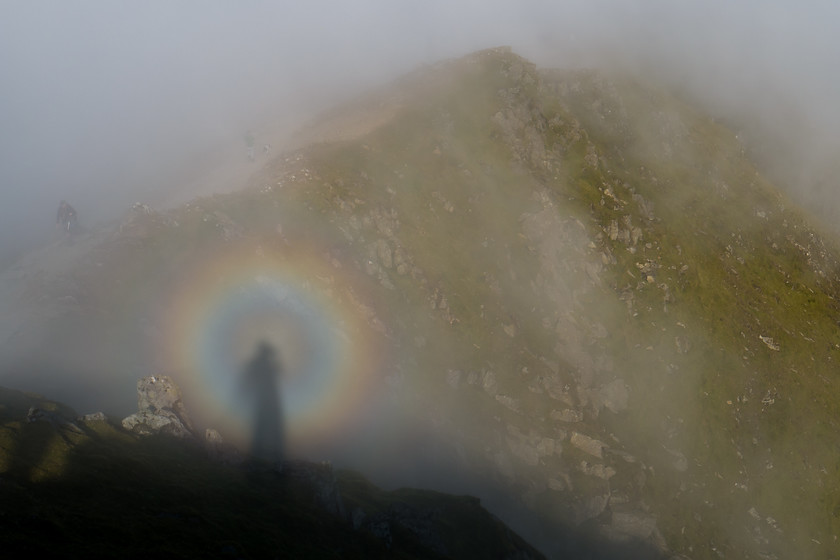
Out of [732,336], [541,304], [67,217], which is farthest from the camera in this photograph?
[732,336]

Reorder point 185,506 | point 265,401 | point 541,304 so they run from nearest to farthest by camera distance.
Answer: point 185,506
point 265,401
point 541,304

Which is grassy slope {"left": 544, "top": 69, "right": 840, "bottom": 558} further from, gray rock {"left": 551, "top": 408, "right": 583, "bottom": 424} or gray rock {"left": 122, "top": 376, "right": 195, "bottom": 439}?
gray rock {"left": 122, "top": 376, "right": 195, "bottom": 439}

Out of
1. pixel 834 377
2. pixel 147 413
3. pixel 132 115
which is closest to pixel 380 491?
pixel 147 413

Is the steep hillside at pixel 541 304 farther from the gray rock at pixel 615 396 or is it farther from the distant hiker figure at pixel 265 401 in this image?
the distant hiker figure at pixel 265 401

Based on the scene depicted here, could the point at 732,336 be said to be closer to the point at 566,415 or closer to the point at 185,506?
the point at 566,415

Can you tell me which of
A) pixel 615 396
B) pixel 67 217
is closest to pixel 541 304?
pixel 615 396

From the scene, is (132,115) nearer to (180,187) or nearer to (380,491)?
(180,187)

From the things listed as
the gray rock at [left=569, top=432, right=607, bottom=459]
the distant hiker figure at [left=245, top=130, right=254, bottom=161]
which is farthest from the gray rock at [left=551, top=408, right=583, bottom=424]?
the distant hiker figure at [left=245, top=130, right=254, bottom=161]
